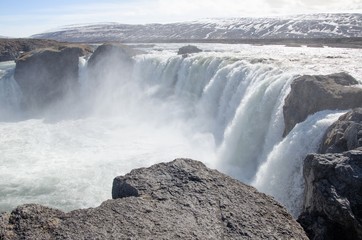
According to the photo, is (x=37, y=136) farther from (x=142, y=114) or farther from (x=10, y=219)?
(x=10, y=219)

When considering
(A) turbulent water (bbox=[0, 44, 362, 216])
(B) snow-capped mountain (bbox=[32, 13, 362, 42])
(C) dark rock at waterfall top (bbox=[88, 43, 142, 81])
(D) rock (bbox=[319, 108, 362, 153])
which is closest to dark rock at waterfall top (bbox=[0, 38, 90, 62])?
(C) dark rock at waterfall top (bbox=[88, 43, 142, 81])

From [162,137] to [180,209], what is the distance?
23649mm

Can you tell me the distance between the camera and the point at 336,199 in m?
6.87

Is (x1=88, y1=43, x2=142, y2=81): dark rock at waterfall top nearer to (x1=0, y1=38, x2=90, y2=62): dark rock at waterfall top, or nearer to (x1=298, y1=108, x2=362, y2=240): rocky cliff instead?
(x1=0, y1=38, x2=90, y2=62): dark rock at waterfall top

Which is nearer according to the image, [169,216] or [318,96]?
[169,216]

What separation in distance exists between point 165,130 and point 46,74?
2113 centimetres

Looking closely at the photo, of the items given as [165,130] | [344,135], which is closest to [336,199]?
[344,135]

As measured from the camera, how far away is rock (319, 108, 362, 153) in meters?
10.1

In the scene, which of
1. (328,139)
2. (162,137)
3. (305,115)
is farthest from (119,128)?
(328,139)

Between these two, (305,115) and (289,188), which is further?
(305,115)

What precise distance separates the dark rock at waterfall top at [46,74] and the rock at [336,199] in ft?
133

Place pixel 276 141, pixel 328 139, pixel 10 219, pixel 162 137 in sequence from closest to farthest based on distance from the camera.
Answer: pixel 10 219
pixel 328 139
pixel 276 141
pixel 162 137

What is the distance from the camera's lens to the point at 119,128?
33656 mm

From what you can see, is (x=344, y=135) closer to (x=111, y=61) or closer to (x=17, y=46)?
(x=111, y=61)
